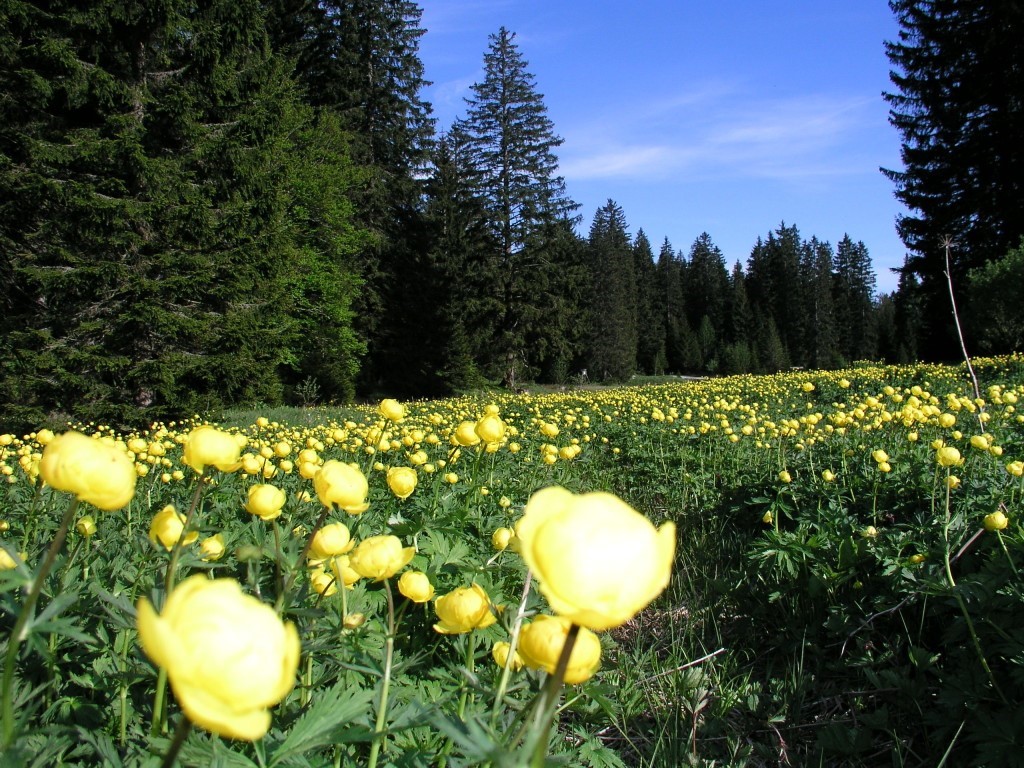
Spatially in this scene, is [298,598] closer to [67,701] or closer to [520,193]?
[67,701]

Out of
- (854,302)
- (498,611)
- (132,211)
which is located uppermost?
(854,302)

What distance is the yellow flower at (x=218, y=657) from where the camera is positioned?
0.43 metres

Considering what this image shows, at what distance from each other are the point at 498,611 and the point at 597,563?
0.86m

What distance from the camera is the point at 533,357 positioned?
2439 centimetres

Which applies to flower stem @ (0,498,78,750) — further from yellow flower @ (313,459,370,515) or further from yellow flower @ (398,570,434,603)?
yellow flower @ (398,570,434,603)

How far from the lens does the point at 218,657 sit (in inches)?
17.3

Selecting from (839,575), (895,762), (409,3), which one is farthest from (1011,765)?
(409,3)

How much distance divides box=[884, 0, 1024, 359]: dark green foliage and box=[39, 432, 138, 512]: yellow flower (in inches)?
876

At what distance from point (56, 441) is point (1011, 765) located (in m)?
2.00

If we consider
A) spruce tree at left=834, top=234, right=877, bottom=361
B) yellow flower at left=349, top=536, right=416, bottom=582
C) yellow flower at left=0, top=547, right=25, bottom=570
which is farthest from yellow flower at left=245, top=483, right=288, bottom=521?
spruce tree at left=834, top=234, right=877, bottom=361

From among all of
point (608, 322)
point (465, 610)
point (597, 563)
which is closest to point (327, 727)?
point (465, 610)

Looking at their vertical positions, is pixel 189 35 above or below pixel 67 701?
above

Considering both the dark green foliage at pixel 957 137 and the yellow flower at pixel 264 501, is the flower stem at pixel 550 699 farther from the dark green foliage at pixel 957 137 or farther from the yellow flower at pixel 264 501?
the dark green foliage at pixel 957 137

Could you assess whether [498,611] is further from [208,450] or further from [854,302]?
[854,302]
